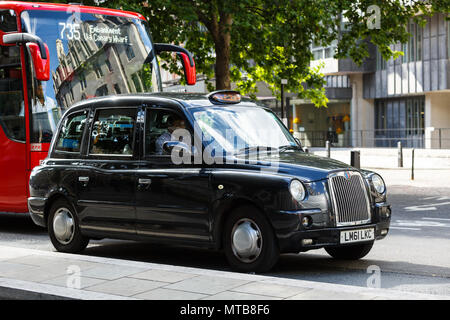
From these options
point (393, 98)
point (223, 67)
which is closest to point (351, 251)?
point (223, 67)

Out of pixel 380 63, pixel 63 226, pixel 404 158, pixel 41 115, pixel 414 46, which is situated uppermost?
pixel 414 46

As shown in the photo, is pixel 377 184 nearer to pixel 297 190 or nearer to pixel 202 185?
pixel 297 190

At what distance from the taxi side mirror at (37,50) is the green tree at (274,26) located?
9510 millimetres

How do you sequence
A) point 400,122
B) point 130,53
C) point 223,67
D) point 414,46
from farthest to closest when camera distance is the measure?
point 400,122
point 414,46
point 223,67
point 130,53

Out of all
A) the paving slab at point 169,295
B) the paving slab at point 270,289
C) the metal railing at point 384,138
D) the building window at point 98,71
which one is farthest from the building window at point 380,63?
the paving slab at point 169,295

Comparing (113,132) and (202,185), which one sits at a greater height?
(113,132)

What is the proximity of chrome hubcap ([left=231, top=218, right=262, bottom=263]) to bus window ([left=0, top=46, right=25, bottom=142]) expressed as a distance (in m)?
5.71

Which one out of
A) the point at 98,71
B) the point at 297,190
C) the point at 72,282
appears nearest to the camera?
the point at 72,282

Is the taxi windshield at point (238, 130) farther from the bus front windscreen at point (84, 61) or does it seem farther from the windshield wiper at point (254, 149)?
the bus front windscreen at point (84, 61)

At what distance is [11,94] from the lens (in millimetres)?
12758

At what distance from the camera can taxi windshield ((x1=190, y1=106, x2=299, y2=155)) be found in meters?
8.62

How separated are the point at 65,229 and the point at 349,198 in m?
3.70

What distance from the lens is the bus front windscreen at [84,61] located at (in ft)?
41.3
